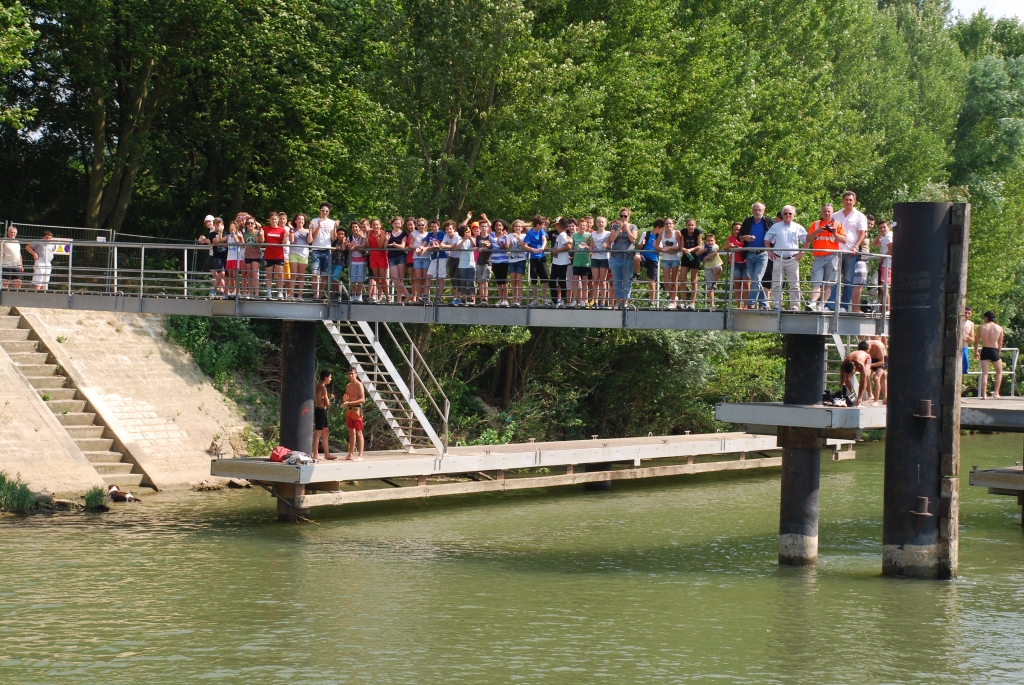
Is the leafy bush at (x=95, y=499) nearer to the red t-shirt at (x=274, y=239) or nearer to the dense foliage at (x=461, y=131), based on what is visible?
the red t-shirt at (x=274, y=239)

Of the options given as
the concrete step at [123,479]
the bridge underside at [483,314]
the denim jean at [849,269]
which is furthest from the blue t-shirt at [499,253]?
the concrete step at [123,479]

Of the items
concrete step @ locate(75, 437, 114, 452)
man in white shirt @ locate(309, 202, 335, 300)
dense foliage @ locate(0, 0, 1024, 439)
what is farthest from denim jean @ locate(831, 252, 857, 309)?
concrete step @ locate(75, 437, 114, 452)

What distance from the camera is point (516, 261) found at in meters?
25.1

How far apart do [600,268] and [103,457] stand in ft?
38.4

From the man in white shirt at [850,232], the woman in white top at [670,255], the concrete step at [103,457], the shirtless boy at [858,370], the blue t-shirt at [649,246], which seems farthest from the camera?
the concrete step at [103,457]

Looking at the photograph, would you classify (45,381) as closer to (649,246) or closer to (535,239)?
(535,239)

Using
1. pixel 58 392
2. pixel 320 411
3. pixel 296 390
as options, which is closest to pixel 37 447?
pixel 58 392

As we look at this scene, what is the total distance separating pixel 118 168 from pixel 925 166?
32504mm

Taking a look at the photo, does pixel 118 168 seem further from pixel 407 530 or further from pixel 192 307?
pixel 407 530

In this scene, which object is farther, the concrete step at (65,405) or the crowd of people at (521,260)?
the concrete step at (65,405)

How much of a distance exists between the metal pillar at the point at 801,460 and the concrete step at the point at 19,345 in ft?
58.6

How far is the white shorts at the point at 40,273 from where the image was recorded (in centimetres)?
2669

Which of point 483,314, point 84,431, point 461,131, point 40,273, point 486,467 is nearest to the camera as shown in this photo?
point 483,314

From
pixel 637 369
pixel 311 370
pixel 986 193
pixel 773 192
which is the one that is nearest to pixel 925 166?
pixel 986 193
